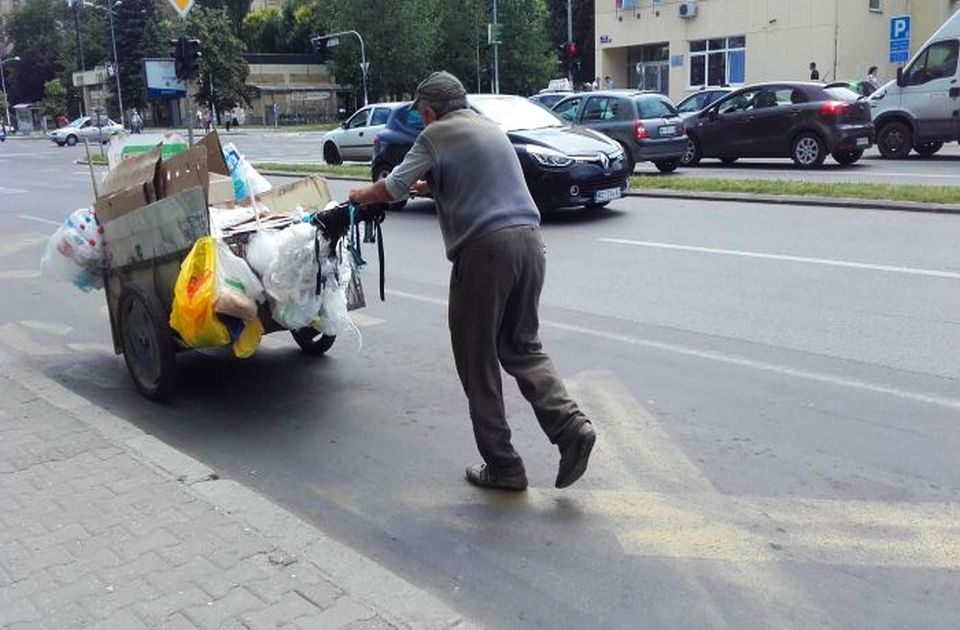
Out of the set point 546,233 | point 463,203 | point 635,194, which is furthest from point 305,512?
point 635,194

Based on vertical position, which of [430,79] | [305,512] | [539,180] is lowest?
[305,512]

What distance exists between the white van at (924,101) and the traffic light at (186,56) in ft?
51.4

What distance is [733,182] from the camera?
48.1 ft

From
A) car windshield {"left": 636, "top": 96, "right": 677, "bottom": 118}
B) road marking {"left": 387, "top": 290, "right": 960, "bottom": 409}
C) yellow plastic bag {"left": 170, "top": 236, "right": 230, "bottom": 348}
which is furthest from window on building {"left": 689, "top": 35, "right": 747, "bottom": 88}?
yellow plastic bag {"left": 170, "top": 236, "right": 230, "bottom": 348}

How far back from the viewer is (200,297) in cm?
512

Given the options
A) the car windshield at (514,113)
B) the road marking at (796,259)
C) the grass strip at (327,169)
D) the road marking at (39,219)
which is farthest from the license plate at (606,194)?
the road marking at (39,219)

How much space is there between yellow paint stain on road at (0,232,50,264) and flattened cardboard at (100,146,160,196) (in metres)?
7.02

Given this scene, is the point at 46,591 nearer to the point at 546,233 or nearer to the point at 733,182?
the point at 546,233

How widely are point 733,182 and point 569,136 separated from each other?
334cm

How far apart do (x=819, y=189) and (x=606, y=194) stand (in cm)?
318

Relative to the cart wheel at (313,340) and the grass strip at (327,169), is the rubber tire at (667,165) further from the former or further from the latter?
the cart wheel at (313,340)

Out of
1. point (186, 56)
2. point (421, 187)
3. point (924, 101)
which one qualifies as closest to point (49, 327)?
point (421, 187)

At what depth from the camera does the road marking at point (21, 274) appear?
10.6 metres

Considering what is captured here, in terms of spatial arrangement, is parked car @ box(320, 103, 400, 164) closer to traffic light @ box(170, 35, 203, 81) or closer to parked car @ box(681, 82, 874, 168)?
traffic light @ box(170, 35, 203, 81)
